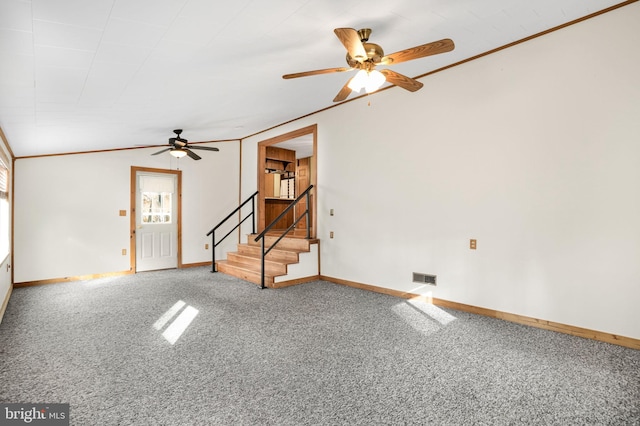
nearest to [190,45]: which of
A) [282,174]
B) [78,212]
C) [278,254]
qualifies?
[278,254]

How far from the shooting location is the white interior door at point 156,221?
657 cm

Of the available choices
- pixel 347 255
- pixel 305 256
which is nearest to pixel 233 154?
pixel 305 256

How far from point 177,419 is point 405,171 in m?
3.69

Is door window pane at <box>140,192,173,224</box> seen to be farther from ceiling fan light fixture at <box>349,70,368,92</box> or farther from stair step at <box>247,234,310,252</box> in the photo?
ceiling fan light fixture at <box>349,70,368,92</box>

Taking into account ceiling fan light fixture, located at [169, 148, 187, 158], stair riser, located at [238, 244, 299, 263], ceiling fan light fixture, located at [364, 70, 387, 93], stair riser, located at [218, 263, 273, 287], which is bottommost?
stair riser, located at [218, 263, 273, 287]

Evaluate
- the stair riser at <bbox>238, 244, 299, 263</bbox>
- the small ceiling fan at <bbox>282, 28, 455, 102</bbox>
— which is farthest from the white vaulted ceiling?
the stair riser at <bbox>238, 244, 299, 263</bbox>

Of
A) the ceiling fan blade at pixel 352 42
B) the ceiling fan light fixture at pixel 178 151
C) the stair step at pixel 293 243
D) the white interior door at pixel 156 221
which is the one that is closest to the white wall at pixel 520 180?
the stair step at pixel 293 243

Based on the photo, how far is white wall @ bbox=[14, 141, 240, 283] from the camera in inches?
216

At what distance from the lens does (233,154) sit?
7.69m

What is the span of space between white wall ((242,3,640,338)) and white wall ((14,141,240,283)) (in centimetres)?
418

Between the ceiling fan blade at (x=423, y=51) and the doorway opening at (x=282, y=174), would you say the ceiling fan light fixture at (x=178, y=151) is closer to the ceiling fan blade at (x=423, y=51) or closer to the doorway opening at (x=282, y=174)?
the doorway opening at (x=282, y=174)

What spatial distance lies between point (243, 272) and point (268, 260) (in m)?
0.54

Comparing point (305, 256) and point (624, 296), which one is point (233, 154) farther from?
point (624, 296)

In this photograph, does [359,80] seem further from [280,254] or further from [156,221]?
[156,221]
